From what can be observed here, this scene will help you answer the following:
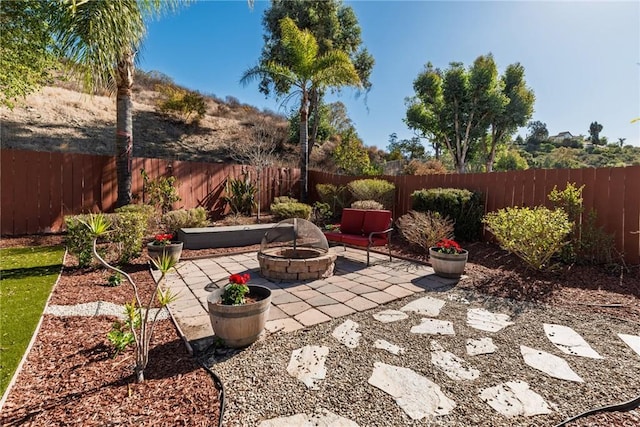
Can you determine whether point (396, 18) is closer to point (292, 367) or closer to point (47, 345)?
point (292, 367)

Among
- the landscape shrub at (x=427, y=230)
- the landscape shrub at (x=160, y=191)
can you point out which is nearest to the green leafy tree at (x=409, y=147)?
the landscape shrub at (x=427, y=230)

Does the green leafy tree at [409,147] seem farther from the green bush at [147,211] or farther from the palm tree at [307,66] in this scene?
the green bush at [147,211]

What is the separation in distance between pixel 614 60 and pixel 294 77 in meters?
7.46

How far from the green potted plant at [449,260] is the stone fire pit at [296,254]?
1.55m

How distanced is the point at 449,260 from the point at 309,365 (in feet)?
9.47

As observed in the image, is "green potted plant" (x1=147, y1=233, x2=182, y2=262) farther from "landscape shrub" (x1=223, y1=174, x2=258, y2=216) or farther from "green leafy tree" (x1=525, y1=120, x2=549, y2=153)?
"green leafy tree" (x1=525, y1=120, x2=549, y2=153)

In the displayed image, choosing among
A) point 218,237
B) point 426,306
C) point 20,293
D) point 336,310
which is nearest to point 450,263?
point 426,306

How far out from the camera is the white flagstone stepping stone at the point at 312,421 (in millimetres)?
1603

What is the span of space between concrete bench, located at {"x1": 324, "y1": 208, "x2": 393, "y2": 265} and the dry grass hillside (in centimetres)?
1091

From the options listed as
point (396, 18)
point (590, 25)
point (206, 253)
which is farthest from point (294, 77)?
point (590, 25)

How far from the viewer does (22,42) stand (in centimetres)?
534

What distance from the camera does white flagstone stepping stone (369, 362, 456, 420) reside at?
173cm

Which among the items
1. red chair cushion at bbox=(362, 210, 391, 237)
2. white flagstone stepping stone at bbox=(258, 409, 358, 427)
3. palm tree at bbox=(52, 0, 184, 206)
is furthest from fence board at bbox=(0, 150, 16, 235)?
white flagstone stepping stone at bbox=(258, 409, 358, 427)

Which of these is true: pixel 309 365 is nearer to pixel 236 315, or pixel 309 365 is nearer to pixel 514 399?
pixel 236 315
